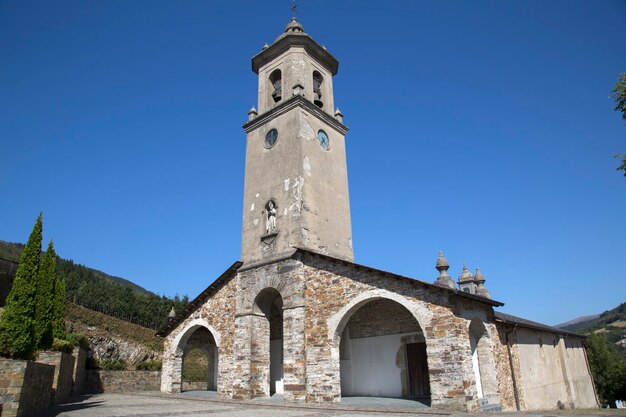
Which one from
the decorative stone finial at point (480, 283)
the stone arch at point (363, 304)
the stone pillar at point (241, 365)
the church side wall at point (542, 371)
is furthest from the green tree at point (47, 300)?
the decorative stone finial at point (480, 283)

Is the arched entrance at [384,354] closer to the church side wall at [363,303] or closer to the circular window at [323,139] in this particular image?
the church side wall at [363,303]

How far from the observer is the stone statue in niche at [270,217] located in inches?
717

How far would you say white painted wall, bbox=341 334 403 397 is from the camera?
16.1m

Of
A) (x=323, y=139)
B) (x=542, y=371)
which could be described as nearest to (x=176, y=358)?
(x=323, y=139)

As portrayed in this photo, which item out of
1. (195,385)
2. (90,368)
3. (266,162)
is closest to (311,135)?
(266,162)

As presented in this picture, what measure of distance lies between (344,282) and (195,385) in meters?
17.4

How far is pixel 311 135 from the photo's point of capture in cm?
1922

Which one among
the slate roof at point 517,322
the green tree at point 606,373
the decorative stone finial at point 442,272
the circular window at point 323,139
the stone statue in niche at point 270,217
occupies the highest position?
the circular window at point 323,139

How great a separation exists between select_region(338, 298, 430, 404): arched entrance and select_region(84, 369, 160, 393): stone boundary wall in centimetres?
1285

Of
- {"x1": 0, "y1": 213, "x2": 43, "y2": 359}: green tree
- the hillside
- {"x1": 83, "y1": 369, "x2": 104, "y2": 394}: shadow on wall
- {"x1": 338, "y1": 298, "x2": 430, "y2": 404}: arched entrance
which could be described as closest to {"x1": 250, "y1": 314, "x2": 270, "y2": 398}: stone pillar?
{"x1": 338, "y1": 298, "x2": 430, "y2": 404}: arched entrance

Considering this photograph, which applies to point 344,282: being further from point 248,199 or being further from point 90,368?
point 90,368

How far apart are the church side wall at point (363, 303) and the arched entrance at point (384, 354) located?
100 centimetres

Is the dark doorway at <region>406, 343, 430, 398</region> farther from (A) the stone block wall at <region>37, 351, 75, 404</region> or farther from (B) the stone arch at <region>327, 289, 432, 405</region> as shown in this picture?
(A) the stone block wall at <region>37, 351, 75, 404</region>

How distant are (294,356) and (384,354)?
379 cm
